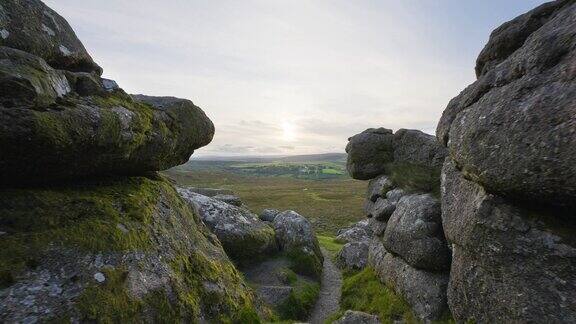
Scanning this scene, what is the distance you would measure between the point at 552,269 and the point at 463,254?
4.07 metres

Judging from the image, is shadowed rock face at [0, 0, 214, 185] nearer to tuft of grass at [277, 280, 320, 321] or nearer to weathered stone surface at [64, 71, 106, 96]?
weathered stone surface at [64, 71, 106, 96]

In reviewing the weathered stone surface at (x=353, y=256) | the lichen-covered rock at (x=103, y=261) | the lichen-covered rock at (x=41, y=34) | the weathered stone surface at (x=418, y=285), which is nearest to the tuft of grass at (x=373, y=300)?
the weathered stone surface at (x=418, y=285)

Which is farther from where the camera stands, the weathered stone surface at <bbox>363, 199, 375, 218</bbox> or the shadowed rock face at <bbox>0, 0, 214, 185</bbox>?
the weathered stone surface at <bbox>363, 199, 375, 218</bbox>

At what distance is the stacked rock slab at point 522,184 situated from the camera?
11.1 m

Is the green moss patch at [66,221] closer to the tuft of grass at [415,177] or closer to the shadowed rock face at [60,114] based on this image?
the shadowed rock face at [60,114]

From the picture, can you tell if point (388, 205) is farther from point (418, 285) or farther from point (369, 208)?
point (418, 285)

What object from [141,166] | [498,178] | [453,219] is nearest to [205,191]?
[141,166]

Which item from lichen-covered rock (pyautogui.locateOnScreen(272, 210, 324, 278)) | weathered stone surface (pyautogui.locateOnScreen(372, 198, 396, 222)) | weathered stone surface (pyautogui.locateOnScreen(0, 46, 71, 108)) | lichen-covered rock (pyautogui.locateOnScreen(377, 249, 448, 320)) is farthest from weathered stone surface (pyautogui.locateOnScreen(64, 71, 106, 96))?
lichen-covered rock (pyautogui.locateOnScreen(272, 210, 324, 278))

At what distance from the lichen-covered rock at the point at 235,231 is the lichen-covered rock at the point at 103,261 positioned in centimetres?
1159

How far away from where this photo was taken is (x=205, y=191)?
2010 inches

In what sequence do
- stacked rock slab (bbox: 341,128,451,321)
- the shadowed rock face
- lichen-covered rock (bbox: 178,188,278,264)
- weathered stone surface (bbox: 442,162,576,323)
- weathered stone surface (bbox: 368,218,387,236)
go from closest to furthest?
the shadowed rock face < weathered stone surface (bbox: 442,162,576,323) < stacked rock slab (bbox: 341,128,451,321) < weathered stone surface (bbox: 368,218,387,236) < lichen-covered rock (bbox: 178,188,278,264)

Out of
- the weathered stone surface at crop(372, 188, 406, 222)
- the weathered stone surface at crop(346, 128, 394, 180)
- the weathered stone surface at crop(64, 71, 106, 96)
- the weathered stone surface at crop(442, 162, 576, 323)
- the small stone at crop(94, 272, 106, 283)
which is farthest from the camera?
the weathered stone surface at crop(346, 128, 394, 180)

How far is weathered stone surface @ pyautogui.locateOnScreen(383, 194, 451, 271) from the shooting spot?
1856 cm

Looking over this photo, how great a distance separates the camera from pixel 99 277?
1112 cm
